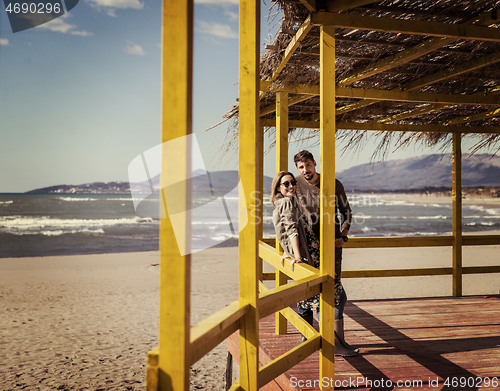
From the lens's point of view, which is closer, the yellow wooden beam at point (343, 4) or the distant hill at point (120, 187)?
the yellow wooden beam at point (343, 4)

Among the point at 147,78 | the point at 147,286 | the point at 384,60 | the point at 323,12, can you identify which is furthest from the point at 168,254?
the point at 147,78

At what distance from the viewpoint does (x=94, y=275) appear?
14.7 meters

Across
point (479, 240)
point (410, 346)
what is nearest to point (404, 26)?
point (410, 346)

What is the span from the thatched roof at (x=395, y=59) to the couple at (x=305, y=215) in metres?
0.91

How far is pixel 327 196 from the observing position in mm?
2572

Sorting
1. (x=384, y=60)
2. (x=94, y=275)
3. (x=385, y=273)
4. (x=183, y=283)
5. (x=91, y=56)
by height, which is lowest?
(x=94, y=275)

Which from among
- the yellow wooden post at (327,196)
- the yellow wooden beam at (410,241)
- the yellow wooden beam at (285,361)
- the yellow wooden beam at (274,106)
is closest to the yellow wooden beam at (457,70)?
the yellow wooden beam at (274,106)

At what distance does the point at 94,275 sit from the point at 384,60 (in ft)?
46.2

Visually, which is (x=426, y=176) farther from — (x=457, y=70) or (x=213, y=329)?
(x=213, y=329)

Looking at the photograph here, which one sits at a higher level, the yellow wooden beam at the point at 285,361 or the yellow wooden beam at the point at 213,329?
the yellow wooden beam at the point at 213,329

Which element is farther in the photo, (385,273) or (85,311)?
(85,311)

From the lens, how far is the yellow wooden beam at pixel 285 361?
1.95 meters

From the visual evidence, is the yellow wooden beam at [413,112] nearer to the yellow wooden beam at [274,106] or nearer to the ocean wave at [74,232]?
the yellow wooden beam at [274,106]

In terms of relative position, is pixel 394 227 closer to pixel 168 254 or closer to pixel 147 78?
pixel 168 254
